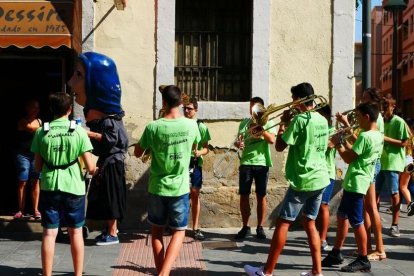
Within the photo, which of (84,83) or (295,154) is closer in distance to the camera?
(295,154)

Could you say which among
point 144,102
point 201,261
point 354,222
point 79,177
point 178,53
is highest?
point 178,53

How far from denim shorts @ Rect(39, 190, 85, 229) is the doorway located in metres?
4.73

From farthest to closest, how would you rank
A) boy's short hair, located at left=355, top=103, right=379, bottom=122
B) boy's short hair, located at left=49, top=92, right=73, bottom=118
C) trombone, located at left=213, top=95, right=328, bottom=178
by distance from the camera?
trombone, located at left=213, top=95, right=328, bottom=178 → boy's short hair, located at left=355, top=103, right=379, bottom=122 → boy's short hair, located at left=49, top=92, right=73, bottom=118

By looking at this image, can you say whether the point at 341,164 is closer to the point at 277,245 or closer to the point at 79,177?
the point at 277,245

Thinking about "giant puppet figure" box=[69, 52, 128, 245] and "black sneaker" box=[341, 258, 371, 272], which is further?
"giant puppet figure" box=[69, 52, 128, 245]

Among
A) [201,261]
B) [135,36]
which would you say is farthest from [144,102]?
[201,261]

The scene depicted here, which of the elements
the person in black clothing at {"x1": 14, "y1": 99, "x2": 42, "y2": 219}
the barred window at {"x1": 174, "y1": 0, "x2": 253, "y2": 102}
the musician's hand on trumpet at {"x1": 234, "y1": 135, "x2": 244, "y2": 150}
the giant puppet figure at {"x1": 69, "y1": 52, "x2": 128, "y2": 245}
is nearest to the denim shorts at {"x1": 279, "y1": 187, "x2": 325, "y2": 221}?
the musician's hand on trumpet at {"x1": 234, "y1": 135, "x2": 244, "y2": 150}

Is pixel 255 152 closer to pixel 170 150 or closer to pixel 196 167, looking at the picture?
pixel 196 167

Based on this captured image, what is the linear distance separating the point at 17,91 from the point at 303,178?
21.0ft

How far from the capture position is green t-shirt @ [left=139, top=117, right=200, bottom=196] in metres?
6.07

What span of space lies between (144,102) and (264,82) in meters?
1.70

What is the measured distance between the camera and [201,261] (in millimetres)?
7375

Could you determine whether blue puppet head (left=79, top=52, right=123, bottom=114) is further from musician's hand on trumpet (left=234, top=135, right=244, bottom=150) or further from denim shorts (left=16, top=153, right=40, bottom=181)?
denim shorts (left=16, top=153, right=40, bottom=181)

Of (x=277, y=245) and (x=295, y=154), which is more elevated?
(x=295, y=154)
